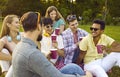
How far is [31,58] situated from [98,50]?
2.54 m

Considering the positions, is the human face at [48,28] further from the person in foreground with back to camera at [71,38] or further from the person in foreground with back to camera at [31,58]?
the person in foreground with back to camera at [31,58]

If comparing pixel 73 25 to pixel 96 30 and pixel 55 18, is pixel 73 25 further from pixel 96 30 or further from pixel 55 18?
pixel 55 18

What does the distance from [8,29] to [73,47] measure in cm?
125

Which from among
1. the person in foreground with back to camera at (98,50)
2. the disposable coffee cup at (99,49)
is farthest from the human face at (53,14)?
the disposable coffee cup at (99,49)

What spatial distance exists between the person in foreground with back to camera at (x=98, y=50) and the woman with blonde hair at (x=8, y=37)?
1.07 metres

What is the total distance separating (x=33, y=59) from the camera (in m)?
3.25

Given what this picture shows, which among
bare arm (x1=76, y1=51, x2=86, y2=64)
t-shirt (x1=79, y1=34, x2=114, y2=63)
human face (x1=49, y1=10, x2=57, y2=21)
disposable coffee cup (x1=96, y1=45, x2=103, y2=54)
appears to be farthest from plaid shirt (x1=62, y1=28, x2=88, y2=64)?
human face (x1=49, y1=10, x2=57, y2=21)

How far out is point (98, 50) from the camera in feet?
18.6

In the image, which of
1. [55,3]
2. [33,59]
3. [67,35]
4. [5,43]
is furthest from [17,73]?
[55,3]

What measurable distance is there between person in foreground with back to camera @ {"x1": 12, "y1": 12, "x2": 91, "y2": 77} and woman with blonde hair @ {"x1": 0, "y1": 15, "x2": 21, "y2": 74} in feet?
6.76

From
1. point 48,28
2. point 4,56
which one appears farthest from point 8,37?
point 48,28

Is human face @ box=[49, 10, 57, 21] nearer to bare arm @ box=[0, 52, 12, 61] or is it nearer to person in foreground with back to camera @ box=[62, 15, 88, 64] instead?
person in foreground with back to camera @ box=[62, 15, 88, 64]

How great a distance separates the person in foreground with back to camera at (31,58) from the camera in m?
3.26

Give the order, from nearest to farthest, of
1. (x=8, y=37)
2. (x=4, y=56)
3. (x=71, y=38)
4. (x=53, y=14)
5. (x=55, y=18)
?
(x=4, y=56) → (x=8, y=37) → (x=71, y=38) → (x=53, y=14) → (x=55, y=18)
